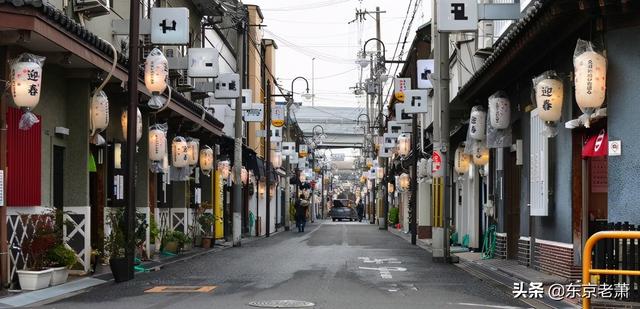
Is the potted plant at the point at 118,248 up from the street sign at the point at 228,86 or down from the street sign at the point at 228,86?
down

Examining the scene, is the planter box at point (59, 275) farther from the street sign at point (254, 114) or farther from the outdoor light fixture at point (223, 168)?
the street sign at point (254, 114)

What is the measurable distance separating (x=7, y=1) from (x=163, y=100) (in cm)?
971

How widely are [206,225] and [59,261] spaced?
15.2 meters

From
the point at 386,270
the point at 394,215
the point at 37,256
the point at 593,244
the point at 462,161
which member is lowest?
the point at 394,215

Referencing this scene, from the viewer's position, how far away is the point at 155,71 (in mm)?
20109

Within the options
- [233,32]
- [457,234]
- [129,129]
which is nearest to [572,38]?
[129,129]

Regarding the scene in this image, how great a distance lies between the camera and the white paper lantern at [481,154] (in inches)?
936

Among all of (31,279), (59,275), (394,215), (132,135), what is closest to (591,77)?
(132,135)

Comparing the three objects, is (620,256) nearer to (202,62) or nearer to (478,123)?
(478,123)

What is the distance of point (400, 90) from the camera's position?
38.2m

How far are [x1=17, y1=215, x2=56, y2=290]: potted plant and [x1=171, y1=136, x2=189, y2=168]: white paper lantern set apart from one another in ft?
34.9

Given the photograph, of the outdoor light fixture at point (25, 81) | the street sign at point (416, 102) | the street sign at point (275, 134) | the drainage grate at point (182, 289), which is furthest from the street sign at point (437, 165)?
the street sign at point (275, 134)

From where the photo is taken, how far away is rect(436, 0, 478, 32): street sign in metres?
19.4

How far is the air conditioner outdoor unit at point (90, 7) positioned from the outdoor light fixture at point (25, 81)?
4355mm
